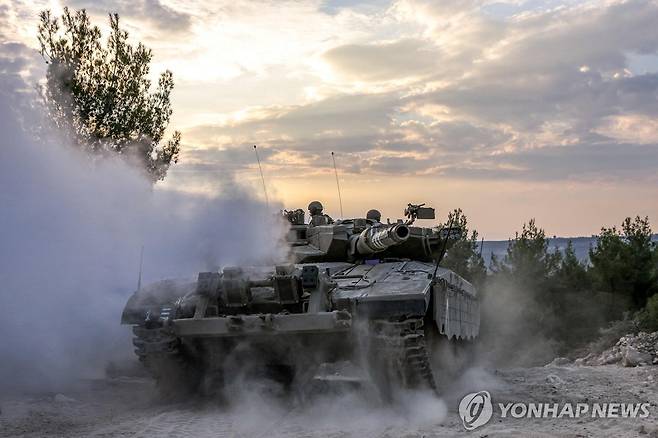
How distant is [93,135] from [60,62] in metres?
Result: 2.06

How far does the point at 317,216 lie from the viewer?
1465cm

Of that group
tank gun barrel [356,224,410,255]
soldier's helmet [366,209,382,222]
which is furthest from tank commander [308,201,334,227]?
tank gun barrel [356,224,410,255]

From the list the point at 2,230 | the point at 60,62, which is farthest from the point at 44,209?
the point at 60,62

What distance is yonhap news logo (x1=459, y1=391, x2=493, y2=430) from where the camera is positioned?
31.6ft

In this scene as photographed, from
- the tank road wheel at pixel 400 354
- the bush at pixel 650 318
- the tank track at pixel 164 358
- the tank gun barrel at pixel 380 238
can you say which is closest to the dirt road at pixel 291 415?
the tank road wheel at pixel 400 354

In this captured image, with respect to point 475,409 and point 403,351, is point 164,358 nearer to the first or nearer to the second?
point 403,351

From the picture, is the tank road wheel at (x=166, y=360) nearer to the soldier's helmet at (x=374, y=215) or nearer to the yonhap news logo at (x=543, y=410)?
the yonhap news logo at (x=543, y=410)

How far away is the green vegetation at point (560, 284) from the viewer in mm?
26219

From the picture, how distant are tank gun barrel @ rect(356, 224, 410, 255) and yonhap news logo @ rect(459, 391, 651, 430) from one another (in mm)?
2391

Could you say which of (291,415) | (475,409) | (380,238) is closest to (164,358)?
(291,415)

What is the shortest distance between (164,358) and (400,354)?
3336 millimetres

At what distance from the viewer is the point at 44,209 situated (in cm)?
1339

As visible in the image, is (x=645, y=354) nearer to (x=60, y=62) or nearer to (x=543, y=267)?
(x=543, y=267)

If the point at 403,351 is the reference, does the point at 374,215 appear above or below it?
above
